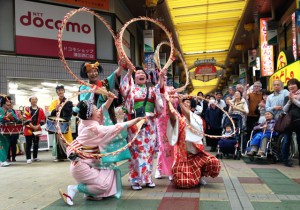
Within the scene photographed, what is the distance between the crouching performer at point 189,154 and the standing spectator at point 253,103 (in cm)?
366

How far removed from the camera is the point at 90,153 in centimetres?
402

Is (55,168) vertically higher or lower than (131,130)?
lower

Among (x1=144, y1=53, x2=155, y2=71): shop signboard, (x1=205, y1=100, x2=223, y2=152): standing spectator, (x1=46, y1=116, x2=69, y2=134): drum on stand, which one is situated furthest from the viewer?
(x1=144, y1=53, x2=155, y2=71): shop signboard

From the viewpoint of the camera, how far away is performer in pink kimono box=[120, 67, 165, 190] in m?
4.68

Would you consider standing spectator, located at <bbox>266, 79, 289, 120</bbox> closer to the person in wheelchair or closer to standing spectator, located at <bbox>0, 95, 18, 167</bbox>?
the person in wheelchair

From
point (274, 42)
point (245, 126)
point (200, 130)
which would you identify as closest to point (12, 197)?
point (200, 130)

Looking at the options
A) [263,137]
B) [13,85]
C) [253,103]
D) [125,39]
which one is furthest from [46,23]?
[263,137]

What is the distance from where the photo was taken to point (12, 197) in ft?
14.3

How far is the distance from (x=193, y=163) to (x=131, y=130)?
3.18 ft

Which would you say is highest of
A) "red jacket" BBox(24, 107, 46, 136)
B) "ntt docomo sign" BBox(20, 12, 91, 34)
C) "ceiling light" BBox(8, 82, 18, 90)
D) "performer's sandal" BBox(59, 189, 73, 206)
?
"ntt docomo sign" BBox(20, 12, 91, 34)

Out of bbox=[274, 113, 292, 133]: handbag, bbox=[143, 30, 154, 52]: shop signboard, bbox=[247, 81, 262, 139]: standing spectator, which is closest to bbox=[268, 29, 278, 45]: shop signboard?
bbox=[143, 30, 154, 52]: shop signboard

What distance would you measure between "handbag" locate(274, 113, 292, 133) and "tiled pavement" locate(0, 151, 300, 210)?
735 millimetres

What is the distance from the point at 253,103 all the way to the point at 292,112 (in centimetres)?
180

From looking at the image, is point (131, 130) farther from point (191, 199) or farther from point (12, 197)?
point (12, 197)
